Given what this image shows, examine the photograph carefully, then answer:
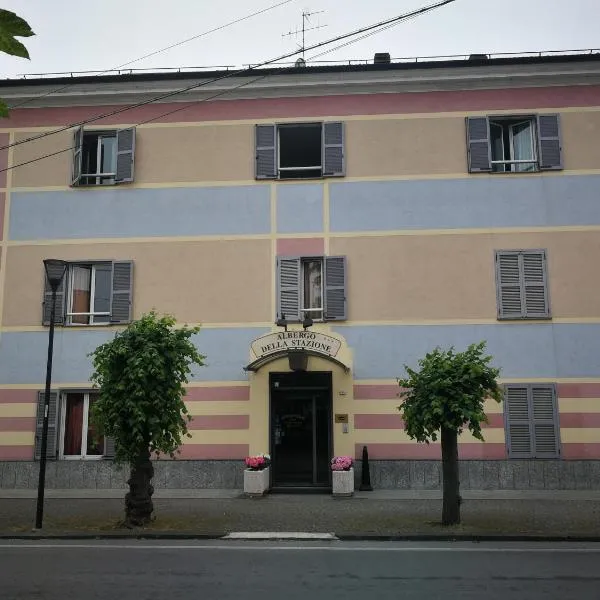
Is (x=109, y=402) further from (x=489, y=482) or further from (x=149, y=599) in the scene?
(x=489, y=482)

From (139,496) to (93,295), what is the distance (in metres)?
7.34

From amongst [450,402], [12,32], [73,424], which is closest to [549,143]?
[450,402]

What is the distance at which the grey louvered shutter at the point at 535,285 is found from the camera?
55.2 feet

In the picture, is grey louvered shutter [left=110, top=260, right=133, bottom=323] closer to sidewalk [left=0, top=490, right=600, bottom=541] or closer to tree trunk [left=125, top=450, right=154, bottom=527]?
sidewalk [left=0, top=490, right=600, bottom=541]

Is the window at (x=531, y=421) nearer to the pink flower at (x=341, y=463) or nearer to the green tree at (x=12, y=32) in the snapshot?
the pink flower at (x=341, y=463)

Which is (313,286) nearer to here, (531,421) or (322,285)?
(322,285)

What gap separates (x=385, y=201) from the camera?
1753 centimetres

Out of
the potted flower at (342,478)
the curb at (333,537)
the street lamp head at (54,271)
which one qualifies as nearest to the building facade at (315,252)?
the potted flower at (342,478)

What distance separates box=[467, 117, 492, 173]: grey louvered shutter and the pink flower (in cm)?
768

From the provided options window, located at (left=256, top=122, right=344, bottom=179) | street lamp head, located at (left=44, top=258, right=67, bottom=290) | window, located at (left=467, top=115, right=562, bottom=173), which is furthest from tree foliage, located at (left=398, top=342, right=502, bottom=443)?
window, located at (left=256, top=122, right=344, bottom=179)

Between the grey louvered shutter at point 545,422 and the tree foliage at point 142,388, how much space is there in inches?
337

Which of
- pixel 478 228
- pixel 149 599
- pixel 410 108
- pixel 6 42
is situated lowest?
pixel 149 599

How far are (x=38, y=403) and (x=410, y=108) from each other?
38.9 ft

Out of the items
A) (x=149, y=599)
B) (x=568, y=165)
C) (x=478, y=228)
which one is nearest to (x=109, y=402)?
(x=149, y=599)
